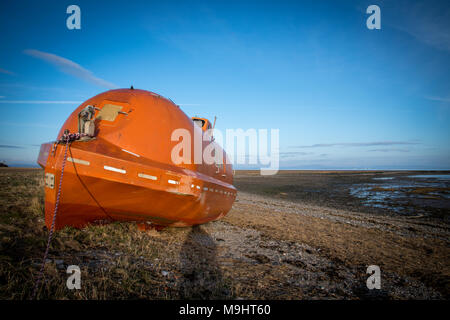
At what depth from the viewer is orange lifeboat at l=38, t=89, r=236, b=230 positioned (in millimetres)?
3137

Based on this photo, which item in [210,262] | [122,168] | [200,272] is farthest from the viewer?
[210,262]

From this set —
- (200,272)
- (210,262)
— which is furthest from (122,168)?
(210,262)

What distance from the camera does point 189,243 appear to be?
14.0 feet

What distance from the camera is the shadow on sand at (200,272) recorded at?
2520 mm

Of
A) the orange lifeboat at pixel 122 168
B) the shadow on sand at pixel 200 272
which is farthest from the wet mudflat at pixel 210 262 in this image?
the orange lifeboat at pixel 122 168

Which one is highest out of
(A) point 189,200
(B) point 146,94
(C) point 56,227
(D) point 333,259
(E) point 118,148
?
(B) point 146,94

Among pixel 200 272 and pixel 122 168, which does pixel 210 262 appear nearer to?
pixel 200 272

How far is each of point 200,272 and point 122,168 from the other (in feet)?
6.35

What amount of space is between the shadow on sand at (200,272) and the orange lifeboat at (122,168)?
25.7 inches

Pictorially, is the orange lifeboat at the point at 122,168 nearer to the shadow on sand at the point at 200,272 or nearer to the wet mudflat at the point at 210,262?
the wet mudflat at the point at 210,262

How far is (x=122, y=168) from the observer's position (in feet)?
10.6
